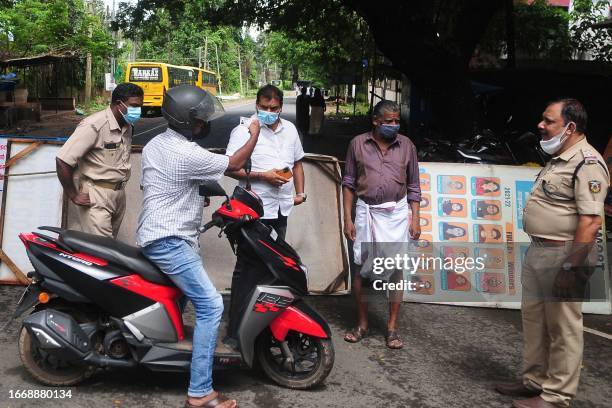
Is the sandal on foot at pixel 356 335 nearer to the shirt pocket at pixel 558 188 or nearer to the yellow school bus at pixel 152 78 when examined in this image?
the shirt pocket at pixel 558 188

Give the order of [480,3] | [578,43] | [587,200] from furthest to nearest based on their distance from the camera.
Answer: [578,43], [480,3], [587,200]

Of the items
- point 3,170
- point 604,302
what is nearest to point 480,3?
point 604,302

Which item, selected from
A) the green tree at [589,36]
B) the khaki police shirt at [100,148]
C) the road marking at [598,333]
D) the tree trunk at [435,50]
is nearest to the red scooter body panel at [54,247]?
the khaki police shirt at [100,148]

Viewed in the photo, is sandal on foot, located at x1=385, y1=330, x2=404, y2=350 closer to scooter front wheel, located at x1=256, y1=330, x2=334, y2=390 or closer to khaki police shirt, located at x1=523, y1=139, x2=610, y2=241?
scooter front wheel, located at x1=256, y1=330, x2=334, y2=390

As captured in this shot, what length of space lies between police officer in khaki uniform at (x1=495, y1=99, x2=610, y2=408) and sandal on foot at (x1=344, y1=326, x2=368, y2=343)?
1.34m

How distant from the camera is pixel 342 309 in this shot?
541 cm

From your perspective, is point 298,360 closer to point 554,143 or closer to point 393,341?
point 393,341

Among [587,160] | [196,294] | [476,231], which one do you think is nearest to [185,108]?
[196,294]

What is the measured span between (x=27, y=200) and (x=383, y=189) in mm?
3106

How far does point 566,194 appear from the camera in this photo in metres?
3.41

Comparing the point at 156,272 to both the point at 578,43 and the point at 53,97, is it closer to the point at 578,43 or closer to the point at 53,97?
the point at 578,43

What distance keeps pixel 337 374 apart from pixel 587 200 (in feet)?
6.02

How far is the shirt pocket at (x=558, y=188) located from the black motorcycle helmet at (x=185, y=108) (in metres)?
1.86

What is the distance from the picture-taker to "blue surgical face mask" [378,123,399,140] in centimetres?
448
